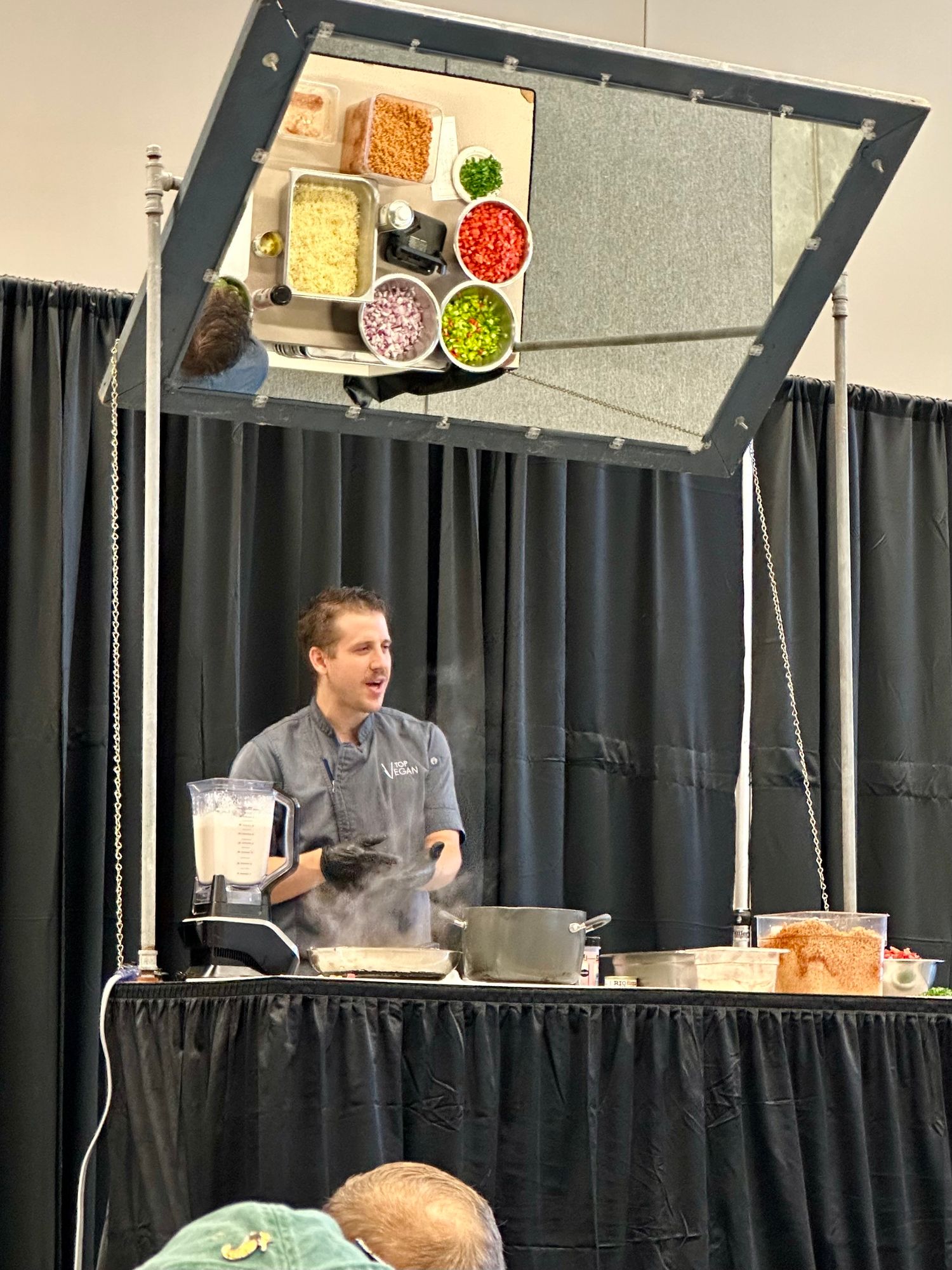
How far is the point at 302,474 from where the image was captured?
3965 mm

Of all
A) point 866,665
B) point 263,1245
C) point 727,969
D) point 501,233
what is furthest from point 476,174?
point 866,665

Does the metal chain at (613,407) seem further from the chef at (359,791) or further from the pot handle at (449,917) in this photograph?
the pot handle at (449,917)

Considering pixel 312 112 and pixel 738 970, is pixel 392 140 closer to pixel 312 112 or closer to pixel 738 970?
pixel 312 112

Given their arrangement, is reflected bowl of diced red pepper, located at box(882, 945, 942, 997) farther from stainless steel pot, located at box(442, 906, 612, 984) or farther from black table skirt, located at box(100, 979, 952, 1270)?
stainless steel pot, located at box(442, 906, 612, 984)

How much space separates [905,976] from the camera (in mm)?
2523

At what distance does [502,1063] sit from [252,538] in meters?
2.02

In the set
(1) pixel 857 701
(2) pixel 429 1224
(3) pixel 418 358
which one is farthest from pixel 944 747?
(2) pixel 429 1224

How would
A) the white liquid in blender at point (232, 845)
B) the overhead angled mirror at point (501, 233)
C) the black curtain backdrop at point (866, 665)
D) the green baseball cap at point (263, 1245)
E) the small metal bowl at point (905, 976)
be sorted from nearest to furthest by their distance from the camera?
the green baseball cap at point (263, 1245)
the white liquid in blender at point (232, 845)
the overhead angled mirror at point (501, 233)
the small metal bowl at point (905, 976)
the black curtain backdrop at point (866, 665)

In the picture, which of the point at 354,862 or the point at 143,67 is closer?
the point at 354,862

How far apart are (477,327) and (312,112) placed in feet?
1.45

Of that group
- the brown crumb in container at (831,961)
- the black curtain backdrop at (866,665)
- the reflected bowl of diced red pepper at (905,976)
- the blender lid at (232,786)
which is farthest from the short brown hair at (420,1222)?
the black curtain backdrop at (866,665)

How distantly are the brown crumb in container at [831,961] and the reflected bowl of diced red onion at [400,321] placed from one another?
3.29 ft

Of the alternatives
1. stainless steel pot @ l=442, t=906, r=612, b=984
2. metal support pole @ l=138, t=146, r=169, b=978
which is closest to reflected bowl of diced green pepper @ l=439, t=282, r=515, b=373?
metal support pole @ l=138, t=146, r=169, b=978

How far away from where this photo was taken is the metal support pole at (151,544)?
2.28 metres
